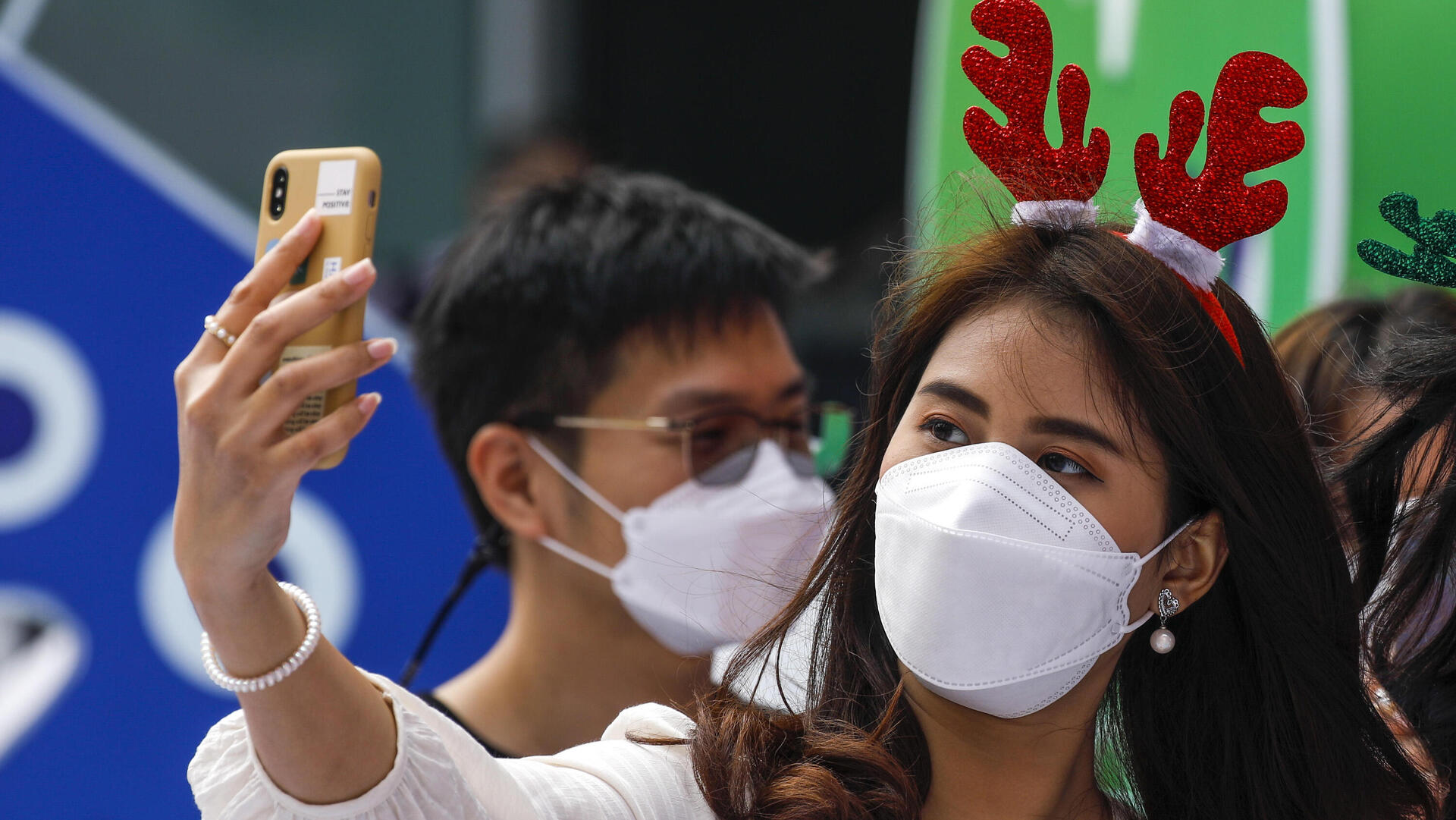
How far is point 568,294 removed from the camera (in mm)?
2506

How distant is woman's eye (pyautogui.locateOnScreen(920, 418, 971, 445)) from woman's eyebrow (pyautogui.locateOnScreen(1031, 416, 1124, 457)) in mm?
91

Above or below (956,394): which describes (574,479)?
below

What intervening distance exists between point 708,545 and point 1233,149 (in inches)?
43.7

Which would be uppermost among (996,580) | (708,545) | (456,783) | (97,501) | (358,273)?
(358,273)

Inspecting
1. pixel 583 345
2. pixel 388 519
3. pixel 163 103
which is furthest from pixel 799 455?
pixel 163 103

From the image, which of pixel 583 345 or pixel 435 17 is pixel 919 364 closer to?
pixel 583 345

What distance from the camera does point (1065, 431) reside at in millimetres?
1590

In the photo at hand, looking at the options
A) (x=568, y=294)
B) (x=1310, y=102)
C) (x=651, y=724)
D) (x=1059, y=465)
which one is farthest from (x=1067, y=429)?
(x=1310, y=102)

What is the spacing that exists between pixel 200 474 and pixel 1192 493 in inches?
45.2

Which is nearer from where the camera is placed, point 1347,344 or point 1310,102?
point 1347,344

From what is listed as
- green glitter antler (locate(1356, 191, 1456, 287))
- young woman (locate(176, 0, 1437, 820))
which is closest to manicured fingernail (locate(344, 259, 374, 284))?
young woman (locate(176, 0, 1437, 820))

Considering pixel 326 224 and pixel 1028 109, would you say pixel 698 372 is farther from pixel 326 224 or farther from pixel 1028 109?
pixel 326 224

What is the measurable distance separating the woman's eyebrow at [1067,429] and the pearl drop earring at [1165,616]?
0.73 feet

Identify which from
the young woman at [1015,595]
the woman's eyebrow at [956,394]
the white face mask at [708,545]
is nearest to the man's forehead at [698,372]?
the white face mask at [708,545]
